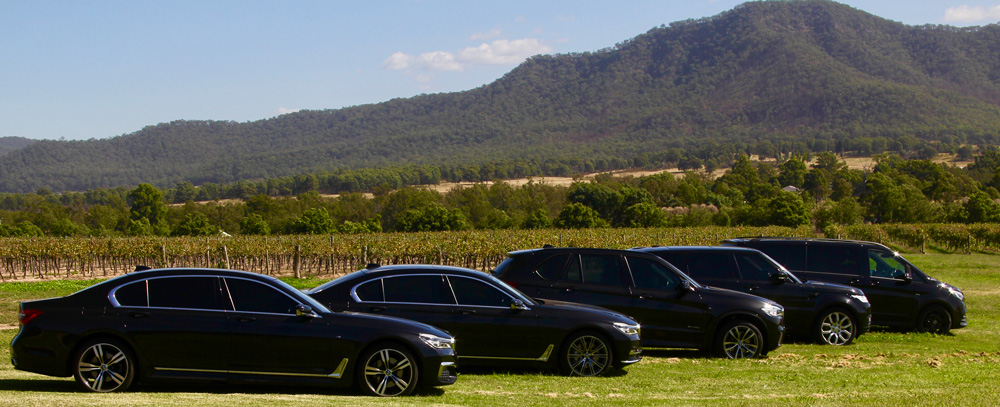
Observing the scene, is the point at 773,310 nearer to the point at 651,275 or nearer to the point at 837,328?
the point at 651,275

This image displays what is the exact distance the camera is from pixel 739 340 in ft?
39.5

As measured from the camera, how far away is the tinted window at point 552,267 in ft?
38.9

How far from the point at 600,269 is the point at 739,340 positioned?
2295 millimetres

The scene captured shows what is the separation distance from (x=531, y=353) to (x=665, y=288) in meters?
2.95

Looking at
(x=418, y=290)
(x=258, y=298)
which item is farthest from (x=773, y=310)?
(x=258, y=298)

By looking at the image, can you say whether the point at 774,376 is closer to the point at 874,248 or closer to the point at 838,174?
the point at 874,248

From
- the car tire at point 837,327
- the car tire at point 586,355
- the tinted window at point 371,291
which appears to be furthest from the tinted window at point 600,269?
the car tire at point 837,327

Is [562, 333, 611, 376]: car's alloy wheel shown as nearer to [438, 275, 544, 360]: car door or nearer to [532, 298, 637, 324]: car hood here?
[532, 298, 637, 324]: car hood

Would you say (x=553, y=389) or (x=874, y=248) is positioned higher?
(x=874, y=248)

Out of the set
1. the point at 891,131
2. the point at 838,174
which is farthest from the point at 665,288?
the point at 891,131

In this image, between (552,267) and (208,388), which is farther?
(552,267)

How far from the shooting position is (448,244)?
4166cm

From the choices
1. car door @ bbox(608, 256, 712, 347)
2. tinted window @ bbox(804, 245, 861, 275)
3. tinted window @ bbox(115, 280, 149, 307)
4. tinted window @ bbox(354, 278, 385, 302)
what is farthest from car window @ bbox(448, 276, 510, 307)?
tinted window @ bbox(804, 245, 861, 275)

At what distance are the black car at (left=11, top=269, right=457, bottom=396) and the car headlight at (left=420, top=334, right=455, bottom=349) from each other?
0.01m
